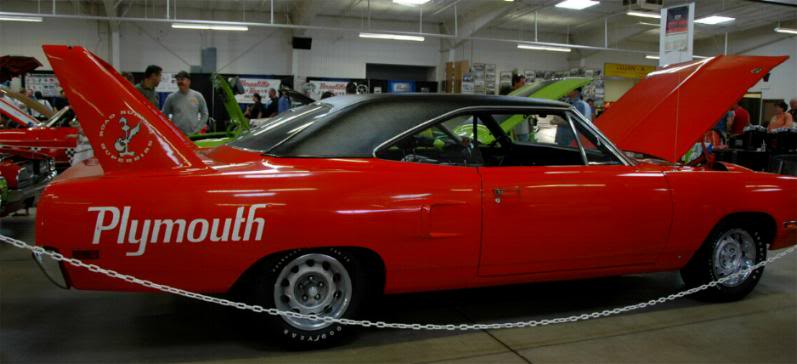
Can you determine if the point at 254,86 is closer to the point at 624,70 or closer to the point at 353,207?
the point at 624,70

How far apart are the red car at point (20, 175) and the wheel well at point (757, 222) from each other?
231 inches

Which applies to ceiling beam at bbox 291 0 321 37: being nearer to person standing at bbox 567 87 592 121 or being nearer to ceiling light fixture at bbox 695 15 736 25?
person standing at bbox 567 87 592 121

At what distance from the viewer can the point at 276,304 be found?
10.8 ft

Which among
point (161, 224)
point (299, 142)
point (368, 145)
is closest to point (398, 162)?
point (368, 145)

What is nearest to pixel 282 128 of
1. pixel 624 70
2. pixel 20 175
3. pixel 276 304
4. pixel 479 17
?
pixel 276 304

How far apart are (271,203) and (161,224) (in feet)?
1.69

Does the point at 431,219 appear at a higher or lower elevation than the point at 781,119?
lower

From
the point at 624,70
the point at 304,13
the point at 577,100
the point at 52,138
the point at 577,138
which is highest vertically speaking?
the point at 304,13

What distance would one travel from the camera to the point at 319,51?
77.3 ft

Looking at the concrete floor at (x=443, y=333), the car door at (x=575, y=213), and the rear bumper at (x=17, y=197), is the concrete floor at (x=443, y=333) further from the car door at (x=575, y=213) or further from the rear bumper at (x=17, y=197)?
the rear bumper at (x=17, y=197)

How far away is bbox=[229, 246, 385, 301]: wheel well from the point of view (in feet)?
10.5

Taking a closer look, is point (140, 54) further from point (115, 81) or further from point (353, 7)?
point (115, 81)

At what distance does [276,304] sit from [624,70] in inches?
1075

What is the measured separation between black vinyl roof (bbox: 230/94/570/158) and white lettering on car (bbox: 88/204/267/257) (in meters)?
0.51
